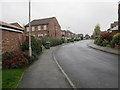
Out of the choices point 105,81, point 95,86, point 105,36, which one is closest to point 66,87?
point 95,86

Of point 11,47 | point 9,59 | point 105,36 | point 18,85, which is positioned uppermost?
point 105,36

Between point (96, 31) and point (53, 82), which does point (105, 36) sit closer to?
point (53, 82)

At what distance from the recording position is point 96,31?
62125 millimetres

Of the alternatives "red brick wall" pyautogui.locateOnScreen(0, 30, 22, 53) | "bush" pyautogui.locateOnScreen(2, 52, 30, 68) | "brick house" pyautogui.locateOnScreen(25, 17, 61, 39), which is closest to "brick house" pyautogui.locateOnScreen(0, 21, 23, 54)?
"red brick wall" pyautogui.locateOnScreen(0, 30, 22, 53)

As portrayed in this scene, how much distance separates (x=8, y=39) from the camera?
1019 cm

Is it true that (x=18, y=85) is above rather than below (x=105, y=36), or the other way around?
below

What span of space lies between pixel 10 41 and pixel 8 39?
39 cm

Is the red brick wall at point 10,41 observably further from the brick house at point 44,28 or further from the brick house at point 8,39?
→ the brick house at point 44,28

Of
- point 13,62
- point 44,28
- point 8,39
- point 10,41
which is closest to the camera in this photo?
point 13,62

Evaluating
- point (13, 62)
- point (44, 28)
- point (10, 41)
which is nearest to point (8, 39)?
point (10, 41)

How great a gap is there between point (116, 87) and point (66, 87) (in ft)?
6.33

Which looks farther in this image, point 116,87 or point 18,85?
point 18,85

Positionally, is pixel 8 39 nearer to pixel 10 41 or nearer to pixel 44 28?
pixel 10 41

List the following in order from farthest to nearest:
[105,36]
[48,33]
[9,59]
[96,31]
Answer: [96,31] < [48,33] < [105,36] < [9,59]
